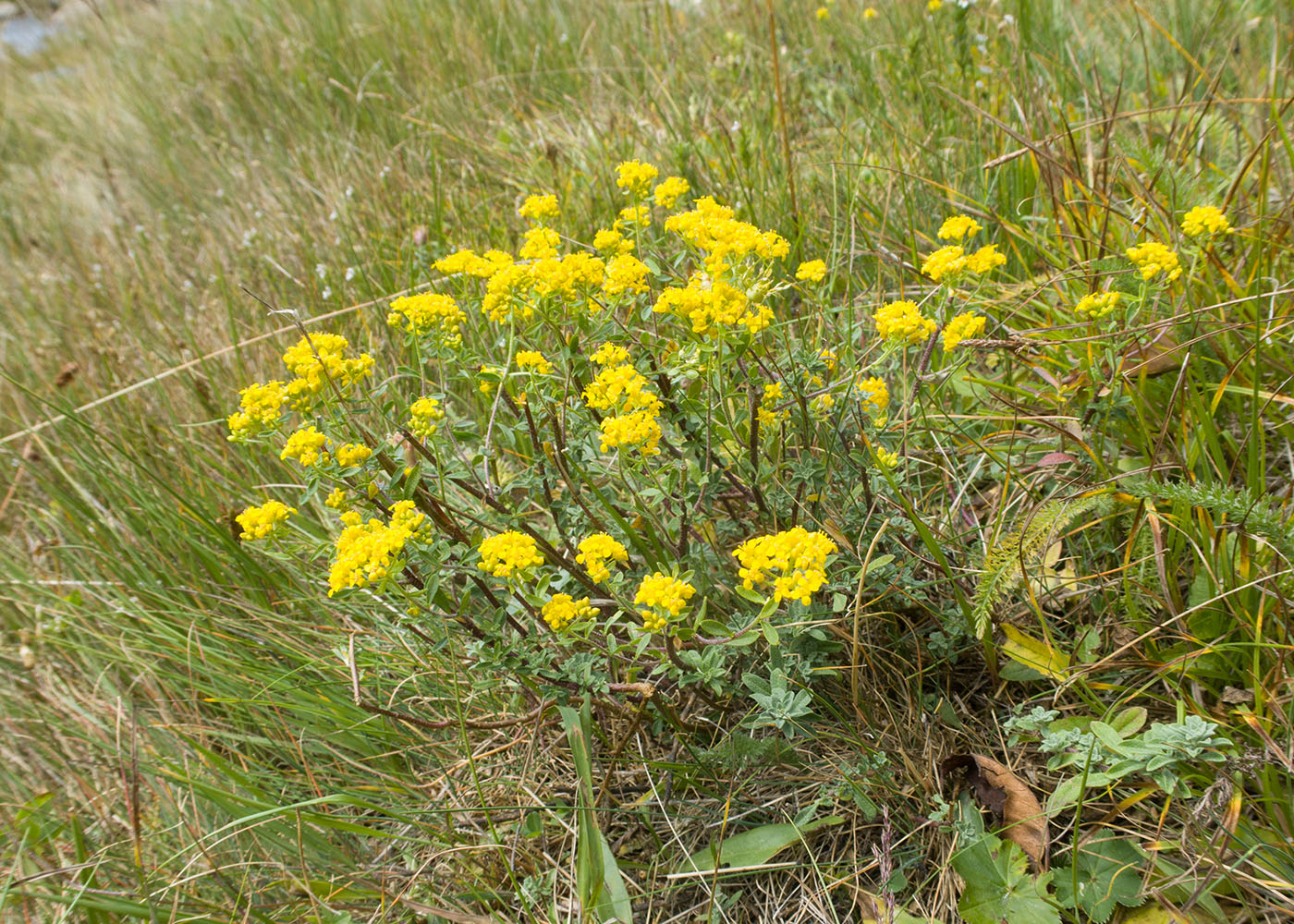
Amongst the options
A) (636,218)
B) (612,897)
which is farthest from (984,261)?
(612,897)

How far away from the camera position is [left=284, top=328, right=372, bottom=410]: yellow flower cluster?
1.51 m

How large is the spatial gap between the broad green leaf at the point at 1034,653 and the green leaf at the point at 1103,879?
0.91 ft

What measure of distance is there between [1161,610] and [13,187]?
274 inches

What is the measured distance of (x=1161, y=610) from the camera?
1680 mm

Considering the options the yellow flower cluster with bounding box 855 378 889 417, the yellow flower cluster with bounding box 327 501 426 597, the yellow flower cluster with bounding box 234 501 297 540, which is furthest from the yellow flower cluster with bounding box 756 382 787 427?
the yellow flower cluster with bounding box 234 501 297 540

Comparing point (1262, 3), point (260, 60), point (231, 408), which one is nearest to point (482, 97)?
point (260, 60)

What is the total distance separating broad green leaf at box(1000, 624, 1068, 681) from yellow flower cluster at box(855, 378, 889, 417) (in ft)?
1.57

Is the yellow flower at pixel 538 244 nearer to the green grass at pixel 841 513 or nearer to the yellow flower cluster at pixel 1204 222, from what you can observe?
the green grass at pixel 841 513

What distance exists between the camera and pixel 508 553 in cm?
138

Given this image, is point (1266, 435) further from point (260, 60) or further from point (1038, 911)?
point (260, 60)

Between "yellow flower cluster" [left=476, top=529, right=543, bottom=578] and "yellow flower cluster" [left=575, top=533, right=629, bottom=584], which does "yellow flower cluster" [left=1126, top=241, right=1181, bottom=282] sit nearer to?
"yellow flower cluster" [left=575, top=533, right=629, bottom=584]

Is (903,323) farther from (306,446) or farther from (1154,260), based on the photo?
(306,446)

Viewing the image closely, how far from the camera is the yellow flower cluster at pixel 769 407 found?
1.63 meters

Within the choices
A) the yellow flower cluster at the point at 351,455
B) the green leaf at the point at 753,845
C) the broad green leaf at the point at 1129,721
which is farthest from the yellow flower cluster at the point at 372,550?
the broad green leaf at the point at 1129,721
